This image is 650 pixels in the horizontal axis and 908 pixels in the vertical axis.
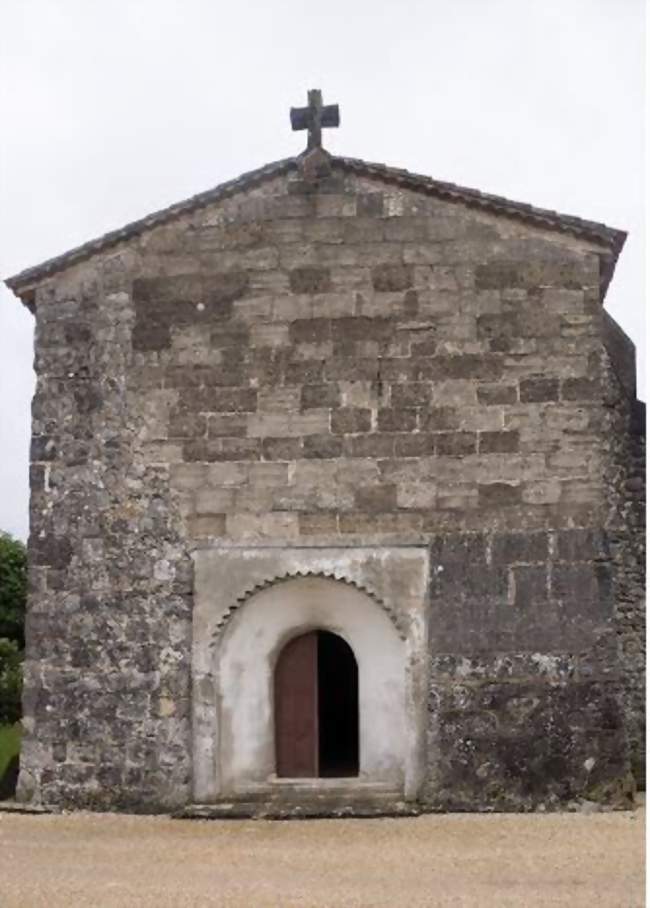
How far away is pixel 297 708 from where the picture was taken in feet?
43.2

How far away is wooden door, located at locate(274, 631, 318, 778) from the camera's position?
42.8 feet

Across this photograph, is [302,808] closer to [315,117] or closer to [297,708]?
[297,708]

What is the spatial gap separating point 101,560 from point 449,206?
193 inches

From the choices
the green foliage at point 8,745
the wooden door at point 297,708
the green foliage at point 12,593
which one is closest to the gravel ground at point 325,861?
the wooden door at point 297,708

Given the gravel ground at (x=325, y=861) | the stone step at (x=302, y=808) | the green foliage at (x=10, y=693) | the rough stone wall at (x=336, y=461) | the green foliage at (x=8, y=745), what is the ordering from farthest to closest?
the green foliage at (x=10, y=693) < the green foliage at (x=8, y=745) < the rough stone wall at (x=336, y=461) < the stone step at (x=302, y=808) < the gravel ground at (x=325, y=861)

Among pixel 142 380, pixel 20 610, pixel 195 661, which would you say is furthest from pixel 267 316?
pixel 20 610

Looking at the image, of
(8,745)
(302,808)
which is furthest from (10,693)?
(302,808)

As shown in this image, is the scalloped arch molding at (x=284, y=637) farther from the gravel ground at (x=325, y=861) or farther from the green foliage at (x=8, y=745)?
the green foliage at (x=8, y=745)

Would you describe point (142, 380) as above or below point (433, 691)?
above

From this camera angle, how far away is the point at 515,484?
12766 mm

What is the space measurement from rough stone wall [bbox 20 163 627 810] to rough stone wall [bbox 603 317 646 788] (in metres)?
0.50

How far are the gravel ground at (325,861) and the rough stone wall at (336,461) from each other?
0.87m

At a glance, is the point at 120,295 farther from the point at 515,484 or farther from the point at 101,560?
the point at 515,484

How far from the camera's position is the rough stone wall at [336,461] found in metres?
12.5
